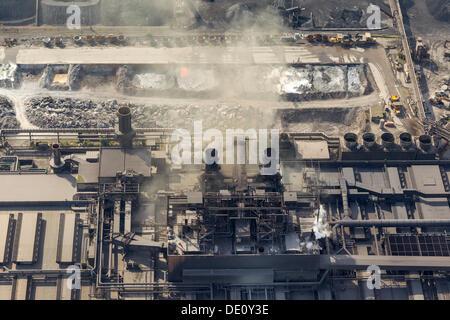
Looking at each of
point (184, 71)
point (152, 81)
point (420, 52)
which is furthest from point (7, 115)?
point (420, 52)

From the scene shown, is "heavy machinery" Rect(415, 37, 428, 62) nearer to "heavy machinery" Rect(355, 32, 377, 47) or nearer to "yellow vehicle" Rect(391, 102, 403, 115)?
"heavy machinery" Rect(355, 32, 377, 47)

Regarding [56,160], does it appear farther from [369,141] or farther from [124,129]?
[369,141]

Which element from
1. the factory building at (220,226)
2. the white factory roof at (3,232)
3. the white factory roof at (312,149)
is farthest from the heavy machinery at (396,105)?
the white factory roof at (3,232)

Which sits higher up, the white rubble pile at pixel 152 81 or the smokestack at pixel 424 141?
the white rubble pile at pixel 152 81

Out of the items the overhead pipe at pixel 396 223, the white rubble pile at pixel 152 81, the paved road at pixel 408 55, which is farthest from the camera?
the white rubble pile at pixel 152 81

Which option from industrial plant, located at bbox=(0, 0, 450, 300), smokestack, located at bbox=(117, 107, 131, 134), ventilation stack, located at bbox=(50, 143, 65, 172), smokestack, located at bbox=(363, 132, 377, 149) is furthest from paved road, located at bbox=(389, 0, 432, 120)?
ventilation stack, located at bbox=(50, 143, 65, 172)

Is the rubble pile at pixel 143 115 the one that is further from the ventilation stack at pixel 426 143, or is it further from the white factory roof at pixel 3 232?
the ventilation stack at pixel 426 143

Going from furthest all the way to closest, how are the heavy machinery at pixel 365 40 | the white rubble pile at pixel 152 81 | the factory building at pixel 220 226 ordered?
the heavy machinery at pixel 365 40, the white rubble pile at pixel 152 81, the factory building at pixel 220 226
